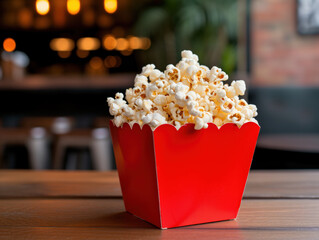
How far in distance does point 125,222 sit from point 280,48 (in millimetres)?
4060

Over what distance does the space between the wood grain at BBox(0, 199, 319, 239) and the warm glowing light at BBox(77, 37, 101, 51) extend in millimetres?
6141

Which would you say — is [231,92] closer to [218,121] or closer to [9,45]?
[218,121]

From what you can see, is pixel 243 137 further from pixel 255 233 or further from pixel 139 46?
pixel 139 46

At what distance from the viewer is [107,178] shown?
114 centimetres

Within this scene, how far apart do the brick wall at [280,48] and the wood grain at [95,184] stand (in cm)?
335

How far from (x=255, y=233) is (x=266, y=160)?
138cm

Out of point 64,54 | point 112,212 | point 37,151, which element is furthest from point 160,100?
point 64,54

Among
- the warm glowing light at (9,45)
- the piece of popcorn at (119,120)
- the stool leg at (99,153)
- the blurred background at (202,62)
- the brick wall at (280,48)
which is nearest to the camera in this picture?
the piece of popcorn at (119,120)

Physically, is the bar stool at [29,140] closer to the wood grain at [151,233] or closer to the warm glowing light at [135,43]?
the wood grain at [151,233]

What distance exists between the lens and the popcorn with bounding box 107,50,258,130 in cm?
64

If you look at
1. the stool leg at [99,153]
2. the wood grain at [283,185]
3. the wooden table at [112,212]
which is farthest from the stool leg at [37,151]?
the wood grain at [283,185]

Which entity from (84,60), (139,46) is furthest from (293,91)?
(84,60)

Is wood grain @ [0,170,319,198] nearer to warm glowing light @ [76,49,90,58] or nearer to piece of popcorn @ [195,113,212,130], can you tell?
piece of popcorn @ [195,113,212,130]

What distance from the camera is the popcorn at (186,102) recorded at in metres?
0.64
